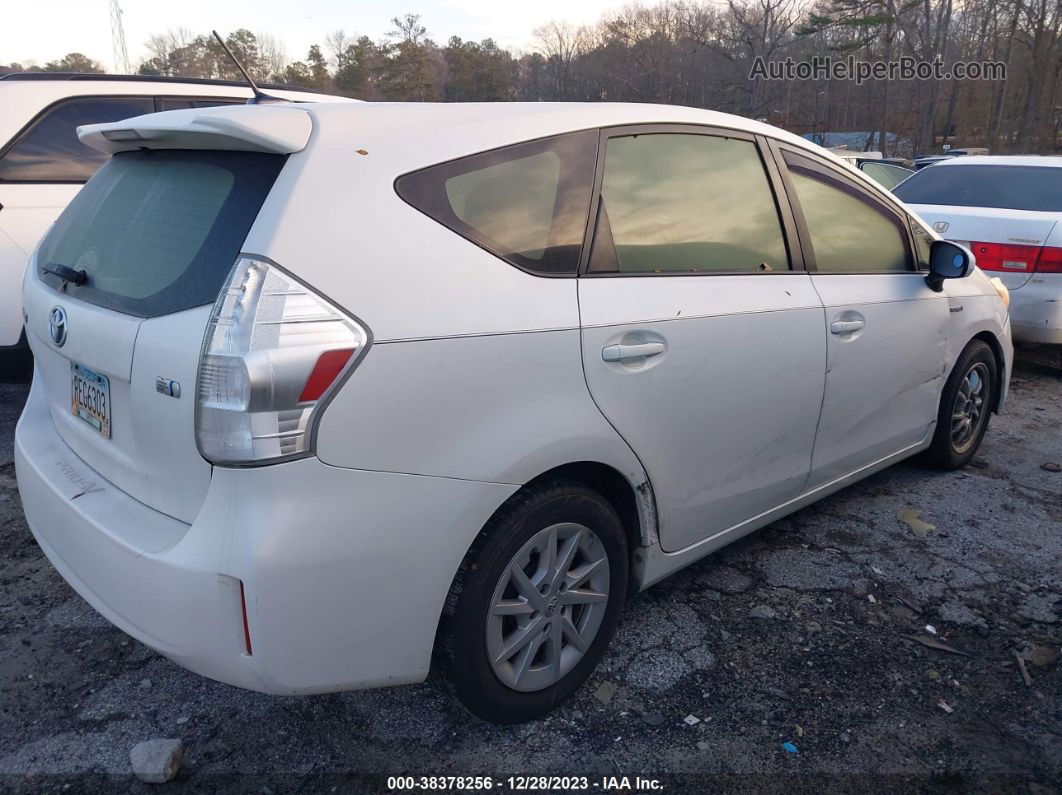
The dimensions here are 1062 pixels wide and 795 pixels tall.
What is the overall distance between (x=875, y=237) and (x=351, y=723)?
8.99 ft

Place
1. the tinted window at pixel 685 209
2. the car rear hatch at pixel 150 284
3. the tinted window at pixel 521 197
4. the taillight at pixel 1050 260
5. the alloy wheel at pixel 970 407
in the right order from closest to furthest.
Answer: the car rear hatch at pixel 150 284 → the tinted window at pixel 521 197 → the tinted window at pixel 685 209 → the alloy wheel at pixel 970 407 → the taillight at pixel 1050 260

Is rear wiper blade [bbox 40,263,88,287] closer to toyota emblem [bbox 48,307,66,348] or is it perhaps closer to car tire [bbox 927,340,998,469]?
toyota emblem [bbox 48,307,66,348]

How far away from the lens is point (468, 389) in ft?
6.30

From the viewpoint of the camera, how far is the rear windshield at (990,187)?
604 cm

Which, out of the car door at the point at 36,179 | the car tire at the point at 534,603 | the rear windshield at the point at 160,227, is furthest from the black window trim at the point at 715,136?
the car door at the point at 36,179

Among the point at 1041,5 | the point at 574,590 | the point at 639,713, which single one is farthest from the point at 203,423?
the point at 1041,5

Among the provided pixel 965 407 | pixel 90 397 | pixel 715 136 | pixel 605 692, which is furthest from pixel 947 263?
pixel 90 397

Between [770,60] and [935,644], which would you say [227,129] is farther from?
[770,60]

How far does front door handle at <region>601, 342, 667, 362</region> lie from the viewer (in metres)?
2.22

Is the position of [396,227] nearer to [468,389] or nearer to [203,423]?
[468,389]

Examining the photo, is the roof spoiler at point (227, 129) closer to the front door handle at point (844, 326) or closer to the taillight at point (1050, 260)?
the front door handle at point (844, 326)

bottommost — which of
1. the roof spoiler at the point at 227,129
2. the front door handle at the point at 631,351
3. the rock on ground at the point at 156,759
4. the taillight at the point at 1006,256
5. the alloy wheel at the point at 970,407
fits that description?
the rock on ground at the point at 156,759

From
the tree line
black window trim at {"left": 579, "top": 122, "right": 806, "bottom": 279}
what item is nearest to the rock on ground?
black window trim at {"left": 579, "top": 122, "right": 806, "bottom": 279}

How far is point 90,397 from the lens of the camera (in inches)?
84.8
